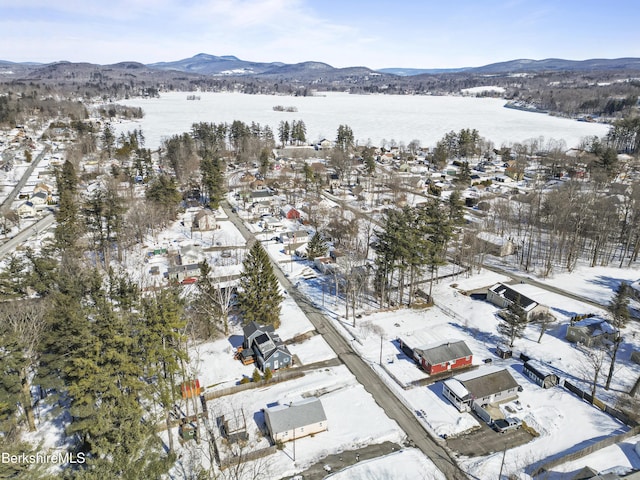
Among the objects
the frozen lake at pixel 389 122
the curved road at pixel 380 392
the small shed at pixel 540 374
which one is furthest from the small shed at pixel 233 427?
the frozen lake at pixel 389 122

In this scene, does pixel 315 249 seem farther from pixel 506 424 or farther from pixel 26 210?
pixel 26 210

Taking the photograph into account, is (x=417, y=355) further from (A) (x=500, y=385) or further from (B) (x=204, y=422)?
(B) (x=204, y=422)

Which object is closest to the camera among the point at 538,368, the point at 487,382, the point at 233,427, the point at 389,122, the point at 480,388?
the point at 233,427

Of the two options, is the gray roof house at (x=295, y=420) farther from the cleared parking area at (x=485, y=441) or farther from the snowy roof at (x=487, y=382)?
the snowy roof at (x=487, y=382)

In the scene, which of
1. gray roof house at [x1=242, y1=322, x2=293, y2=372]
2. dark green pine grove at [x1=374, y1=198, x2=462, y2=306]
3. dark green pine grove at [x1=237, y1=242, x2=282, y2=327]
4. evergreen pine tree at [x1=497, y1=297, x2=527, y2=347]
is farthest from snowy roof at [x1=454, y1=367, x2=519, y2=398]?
dark green pine grove at [x1=237, y1=242, x2=282, y2=327]

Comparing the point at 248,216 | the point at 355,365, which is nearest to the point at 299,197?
the point at 248,216

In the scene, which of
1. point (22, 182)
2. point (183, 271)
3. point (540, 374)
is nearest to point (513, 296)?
point (540, 374)
